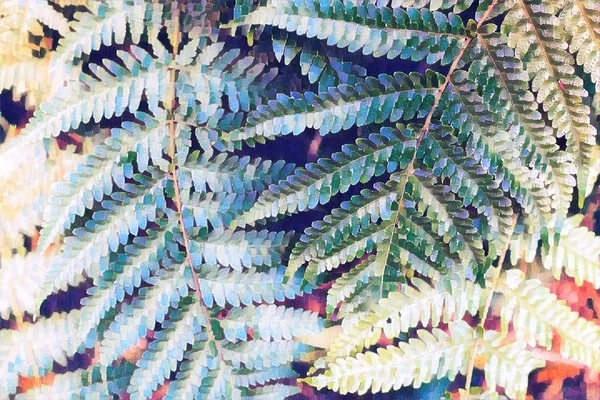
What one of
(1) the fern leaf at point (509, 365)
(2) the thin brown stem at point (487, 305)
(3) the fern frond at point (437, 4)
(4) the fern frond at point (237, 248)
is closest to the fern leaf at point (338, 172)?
(4) the fern frond at point (237, 248)

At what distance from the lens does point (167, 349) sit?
88 cm

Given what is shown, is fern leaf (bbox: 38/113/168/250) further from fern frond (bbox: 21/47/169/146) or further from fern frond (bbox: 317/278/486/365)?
fern frond (bbox: 317/278/486/365)

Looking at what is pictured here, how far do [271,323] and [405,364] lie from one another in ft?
0.92

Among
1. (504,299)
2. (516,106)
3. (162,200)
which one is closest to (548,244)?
(504,299)

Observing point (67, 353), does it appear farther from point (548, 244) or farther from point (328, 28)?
point (548, 244)

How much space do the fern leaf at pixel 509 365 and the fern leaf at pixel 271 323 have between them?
0.36 metres

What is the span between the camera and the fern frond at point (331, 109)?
2.52 ft

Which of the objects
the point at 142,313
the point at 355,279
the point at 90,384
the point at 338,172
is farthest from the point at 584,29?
the point at 90,384

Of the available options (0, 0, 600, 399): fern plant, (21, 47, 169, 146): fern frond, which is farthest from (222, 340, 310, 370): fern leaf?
(21, 47, 169, 146): fern frond

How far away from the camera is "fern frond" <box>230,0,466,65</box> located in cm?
73

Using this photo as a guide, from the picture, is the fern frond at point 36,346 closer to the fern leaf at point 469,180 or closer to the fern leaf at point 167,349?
the fern leaf at point 167,349

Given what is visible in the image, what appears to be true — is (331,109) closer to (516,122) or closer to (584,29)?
(516,122)

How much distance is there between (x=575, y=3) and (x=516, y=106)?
7.3 inches

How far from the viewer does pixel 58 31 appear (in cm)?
89
